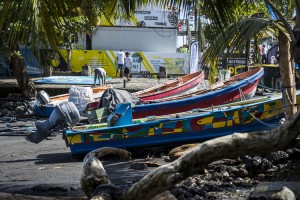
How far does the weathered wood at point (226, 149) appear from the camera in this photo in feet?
18.3

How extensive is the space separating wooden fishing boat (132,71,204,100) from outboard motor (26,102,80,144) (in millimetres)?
6795

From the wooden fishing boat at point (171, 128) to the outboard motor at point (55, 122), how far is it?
1.01 feet

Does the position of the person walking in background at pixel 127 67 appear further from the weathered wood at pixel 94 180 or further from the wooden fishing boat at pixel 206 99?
the weathered wood at pixel 94 180

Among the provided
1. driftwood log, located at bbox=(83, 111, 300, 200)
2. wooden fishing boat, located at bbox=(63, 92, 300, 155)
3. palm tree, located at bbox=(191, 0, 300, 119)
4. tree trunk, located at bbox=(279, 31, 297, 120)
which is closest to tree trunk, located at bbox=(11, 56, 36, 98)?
wooden fishing boat, located at bbox=(63, 92, 300, 155)

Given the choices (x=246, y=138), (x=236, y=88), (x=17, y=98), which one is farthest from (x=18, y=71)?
(x=246, y=138)

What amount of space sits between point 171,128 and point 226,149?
7261 millimetres

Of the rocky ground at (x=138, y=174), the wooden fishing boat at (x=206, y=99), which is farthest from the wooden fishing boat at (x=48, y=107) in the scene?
the rocky ground at (x=138, y=174)

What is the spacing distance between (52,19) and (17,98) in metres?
16.3

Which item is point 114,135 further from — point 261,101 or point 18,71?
point 18,71

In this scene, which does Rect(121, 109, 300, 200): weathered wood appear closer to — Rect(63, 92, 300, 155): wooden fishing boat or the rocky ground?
the rocky ground

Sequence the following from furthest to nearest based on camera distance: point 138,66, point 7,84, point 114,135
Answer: point 138,66
point 7,84
point 114,135

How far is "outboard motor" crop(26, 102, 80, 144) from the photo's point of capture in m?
12.3

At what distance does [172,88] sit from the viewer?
20.6 m

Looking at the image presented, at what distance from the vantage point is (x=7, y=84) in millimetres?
25484
